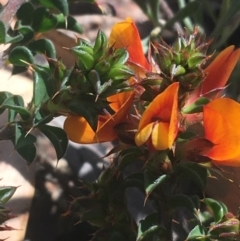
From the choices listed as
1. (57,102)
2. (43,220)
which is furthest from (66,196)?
(57,102)

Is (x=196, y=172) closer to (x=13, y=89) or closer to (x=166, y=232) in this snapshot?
(x=166, y=232)

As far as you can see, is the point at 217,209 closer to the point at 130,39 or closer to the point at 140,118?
the point at 140,118

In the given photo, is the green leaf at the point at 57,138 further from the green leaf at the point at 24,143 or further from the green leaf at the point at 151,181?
the green leaf at the point at 151,181

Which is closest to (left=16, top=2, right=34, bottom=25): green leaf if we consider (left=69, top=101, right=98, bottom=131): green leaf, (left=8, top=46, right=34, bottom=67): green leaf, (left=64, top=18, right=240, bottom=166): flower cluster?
(left=8, top=46, right=34, bottom=67): green leaf

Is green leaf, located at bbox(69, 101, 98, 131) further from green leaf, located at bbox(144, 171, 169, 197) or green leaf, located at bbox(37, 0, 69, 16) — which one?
green leaf, located at bbox(37, 0, 69, 16)

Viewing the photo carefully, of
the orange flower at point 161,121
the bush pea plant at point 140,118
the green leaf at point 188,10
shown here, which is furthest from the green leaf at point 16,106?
the green leaf at point 188,10
